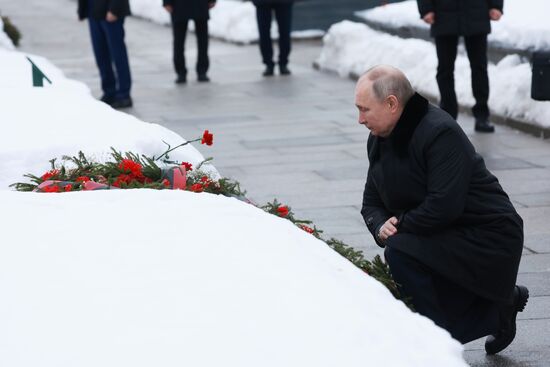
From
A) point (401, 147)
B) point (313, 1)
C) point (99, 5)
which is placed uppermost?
point (401, 147)

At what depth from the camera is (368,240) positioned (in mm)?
6438

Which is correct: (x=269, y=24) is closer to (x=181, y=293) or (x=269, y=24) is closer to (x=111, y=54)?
(x=111, y=54)

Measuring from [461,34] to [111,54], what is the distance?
425 centimetres

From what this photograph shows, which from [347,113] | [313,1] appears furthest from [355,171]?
[313,1]

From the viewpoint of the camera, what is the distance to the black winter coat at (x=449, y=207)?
4.23 meters

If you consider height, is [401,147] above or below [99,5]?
above

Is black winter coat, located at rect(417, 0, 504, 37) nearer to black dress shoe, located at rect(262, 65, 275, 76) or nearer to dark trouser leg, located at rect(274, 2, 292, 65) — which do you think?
dark trouser leg, located at rect(274, 2, 292, 65)

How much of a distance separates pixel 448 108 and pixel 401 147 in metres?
5.38

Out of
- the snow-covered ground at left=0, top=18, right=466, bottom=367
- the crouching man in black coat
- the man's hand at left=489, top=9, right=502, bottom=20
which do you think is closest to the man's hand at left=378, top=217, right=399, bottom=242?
the crouching man in black coat

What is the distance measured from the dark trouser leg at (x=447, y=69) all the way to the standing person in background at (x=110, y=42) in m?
3.53

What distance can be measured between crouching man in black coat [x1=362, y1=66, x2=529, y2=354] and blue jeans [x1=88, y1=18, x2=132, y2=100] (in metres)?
7.95

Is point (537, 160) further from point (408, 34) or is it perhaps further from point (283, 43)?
point (283, 43)

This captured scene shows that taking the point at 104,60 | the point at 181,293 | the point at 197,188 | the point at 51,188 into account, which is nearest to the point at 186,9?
the point at 104,60

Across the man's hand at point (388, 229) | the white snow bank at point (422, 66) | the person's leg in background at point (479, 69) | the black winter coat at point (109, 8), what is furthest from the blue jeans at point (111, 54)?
the man's hand at point (388, 229)
